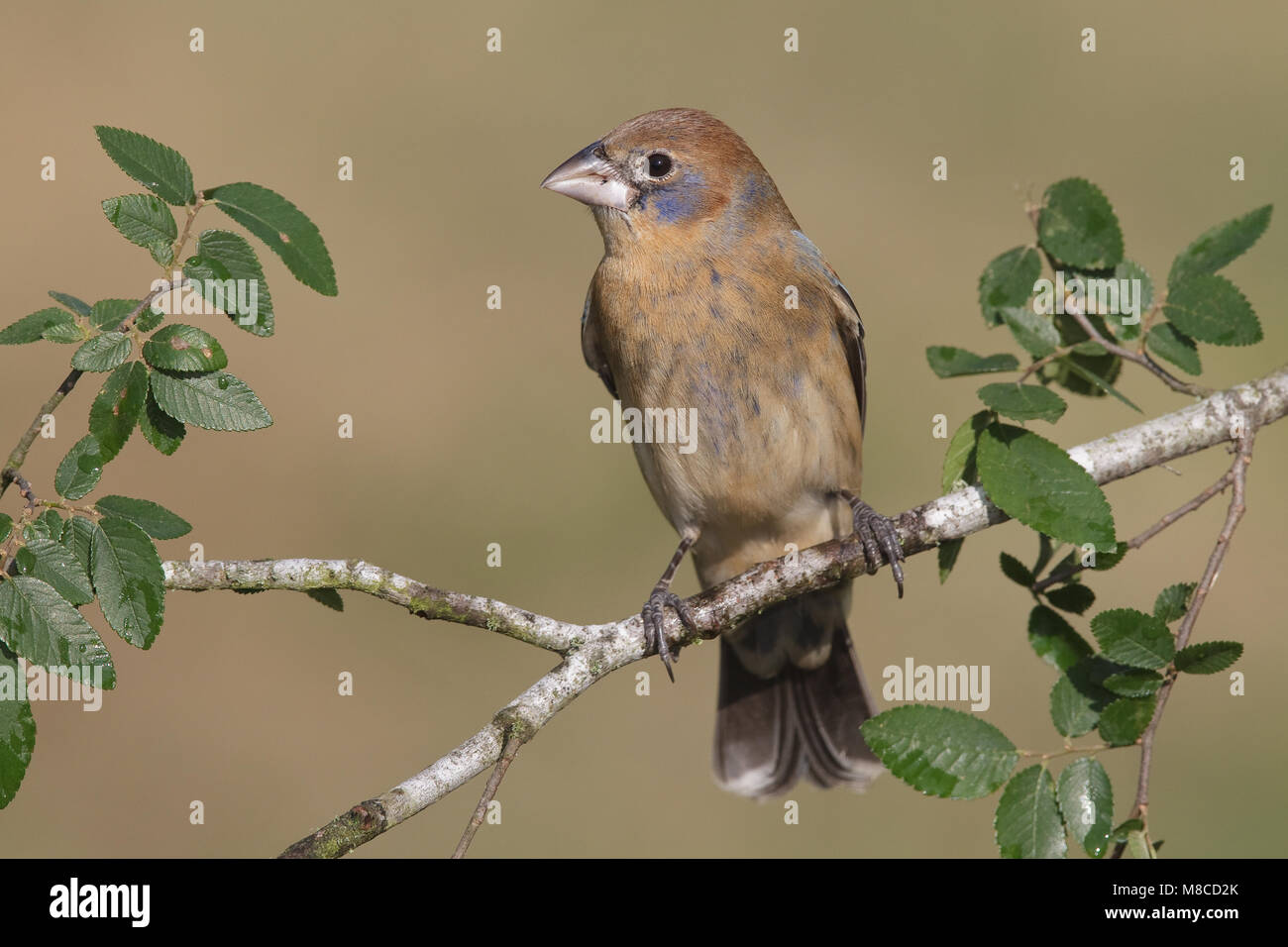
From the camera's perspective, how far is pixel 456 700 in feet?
28.8

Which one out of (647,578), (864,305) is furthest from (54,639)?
(864,305)

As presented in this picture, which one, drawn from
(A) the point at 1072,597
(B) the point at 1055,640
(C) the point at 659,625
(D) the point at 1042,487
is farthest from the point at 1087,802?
(C) the point at 659,625

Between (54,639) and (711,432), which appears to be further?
(711,432)

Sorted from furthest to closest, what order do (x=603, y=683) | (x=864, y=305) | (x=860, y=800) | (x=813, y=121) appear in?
(x=813, y=121), (x=864, y=305), (x=603, y=683), (x=860, y=800)

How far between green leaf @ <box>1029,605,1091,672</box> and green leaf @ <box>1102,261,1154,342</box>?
958 mm

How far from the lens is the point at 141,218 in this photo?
3.10m

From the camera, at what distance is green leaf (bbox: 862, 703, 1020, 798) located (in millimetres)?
3260

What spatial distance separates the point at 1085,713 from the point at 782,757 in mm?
2722

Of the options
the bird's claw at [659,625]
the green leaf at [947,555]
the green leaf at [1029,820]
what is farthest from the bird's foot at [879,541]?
the green leaf at [1029,820]

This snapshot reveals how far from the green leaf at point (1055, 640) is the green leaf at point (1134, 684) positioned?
33 centimetres

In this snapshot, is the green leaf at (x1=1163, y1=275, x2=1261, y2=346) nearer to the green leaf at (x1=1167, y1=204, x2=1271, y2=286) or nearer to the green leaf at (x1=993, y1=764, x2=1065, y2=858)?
the green leaf at (x1=1167, y1=204, x2=1271, y2=286)

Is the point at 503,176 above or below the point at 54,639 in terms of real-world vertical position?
above

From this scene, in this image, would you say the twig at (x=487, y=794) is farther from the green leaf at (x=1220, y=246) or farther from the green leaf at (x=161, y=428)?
the green leaf at (x=1220, y=246)
